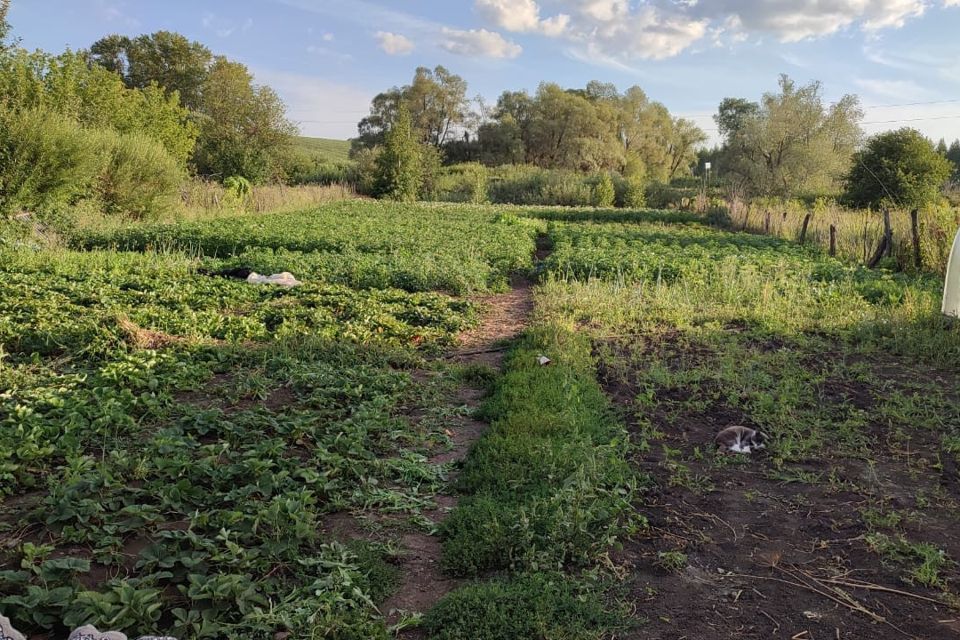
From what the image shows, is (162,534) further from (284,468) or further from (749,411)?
(749,411)

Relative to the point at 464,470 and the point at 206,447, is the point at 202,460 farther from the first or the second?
the point at 464,470

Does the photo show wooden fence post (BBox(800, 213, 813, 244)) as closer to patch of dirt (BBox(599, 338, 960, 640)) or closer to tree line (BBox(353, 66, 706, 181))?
patch of dirt (BBox(599, 338, 960, 640))

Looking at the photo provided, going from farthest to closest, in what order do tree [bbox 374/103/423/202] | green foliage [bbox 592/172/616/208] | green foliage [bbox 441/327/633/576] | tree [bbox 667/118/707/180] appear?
tree [bbox 667/118/707/180] < green foliage [bbox 592/172/616/208] < tree [bbox 374/103/423/202] < green foliage [bbox 441/327/633/576]

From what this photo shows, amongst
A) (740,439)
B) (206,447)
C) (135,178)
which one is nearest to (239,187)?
(135,178)

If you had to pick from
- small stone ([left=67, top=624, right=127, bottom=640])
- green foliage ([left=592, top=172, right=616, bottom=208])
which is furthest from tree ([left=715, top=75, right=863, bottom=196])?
small stone ([left=67, top=624, right=127, bottom=640])

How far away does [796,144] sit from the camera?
1406 inches

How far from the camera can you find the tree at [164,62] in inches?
1650

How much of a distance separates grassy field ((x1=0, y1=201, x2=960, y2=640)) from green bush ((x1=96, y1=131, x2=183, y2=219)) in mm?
10909

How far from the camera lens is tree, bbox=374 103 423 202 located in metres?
34.8

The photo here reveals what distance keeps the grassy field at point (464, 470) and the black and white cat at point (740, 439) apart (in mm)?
166

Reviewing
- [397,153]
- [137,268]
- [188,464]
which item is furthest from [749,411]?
[397,153]

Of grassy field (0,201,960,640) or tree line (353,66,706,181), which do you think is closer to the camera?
grassy field (0,201,960,640)

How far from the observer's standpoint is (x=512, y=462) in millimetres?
4125

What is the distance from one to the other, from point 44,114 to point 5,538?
576 inches
